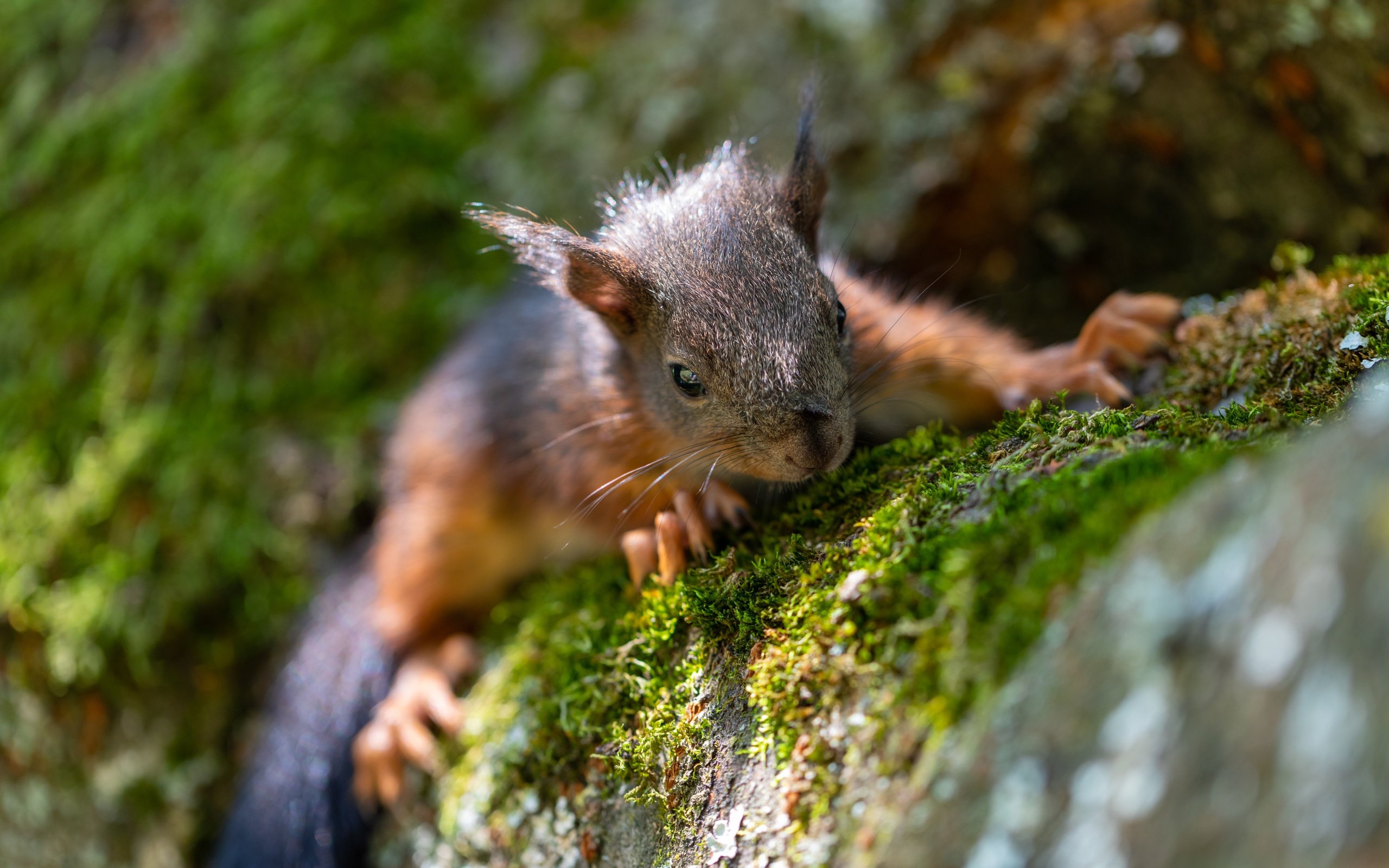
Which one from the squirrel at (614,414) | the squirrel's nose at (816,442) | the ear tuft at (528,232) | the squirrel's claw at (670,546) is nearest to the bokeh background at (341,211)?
the squirrel at (614,414)

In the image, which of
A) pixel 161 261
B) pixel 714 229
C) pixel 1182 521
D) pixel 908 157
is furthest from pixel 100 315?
pixel 1182 521

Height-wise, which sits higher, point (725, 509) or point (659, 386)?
point (659, 386)

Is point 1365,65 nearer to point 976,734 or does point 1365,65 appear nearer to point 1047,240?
point 1047,240

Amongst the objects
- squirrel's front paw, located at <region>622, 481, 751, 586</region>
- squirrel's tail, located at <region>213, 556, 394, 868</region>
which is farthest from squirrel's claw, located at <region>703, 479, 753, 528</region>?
squirrel's tail, located at <region>213, 556, 394, 868</region>

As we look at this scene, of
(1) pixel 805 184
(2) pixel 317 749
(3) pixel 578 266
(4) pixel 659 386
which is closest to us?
(3) pixel 578 266

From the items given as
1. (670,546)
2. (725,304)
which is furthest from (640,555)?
(725,304)

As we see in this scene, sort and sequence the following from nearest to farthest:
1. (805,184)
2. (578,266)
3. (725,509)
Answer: (725,509)
(578,266)
(805,184)

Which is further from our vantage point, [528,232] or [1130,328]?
[1130,328]

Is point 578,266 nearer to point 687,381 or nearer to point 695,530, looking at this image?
point 687,381
